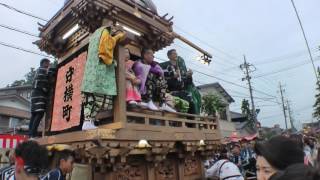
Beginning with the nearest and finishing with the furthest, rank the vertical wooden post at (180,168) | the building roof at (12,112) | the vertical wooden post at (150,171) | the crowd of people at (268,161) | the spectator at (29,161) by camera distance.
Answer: the crowd of people at (268,161) → the spectator at (29,161) → the vertical wooden post at (150,171) → the vertical wooden post at (180,168) → the building roof at (12,112)

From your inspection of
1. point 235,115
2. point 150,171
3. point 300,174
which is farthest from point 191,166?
point 235,115

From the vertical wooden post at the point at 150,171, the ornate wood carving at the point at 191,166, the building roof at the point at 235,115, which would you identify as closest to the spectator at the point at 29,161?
the vertical wooden post at the point at 150,171

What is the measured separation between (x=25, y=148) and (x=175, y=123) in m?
3.88

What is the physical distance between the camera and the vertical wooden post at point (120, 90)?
4621mm

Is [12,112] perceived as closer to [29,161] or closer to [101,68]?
[101,68]

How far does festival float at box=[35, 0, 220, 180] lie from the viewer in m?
4.59

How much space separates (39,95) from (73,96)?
177 cm

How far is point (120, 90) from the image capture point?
15.6 ft

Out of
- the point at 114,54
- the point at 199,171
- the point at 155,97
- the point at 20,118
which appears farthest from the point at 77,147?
the point at 20,118

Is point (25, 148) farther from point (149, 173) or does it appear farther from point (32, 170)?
point (149, 173)

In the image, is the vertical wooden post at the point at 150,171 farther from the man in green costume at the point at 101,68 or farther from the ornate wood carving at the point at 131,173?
the man in green costume at the point at 101,68

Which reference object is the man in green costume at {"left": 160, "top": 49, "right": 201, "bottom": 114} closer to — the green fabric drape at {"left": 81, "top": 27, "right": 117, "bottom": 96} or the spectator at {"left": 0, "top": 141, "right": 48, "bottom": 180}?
the green fabric drape at {"left": 81, "top": 27, "right": 117, "bottom": 96}

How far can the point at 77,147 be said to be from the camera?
4.68 meters

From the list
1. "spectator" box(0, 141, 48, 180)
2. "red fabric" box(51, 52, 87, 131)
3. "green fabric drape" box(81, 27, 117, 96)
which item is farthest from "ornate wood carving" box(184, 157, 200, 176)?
"spectator" box(0, 141, 48, 180)
